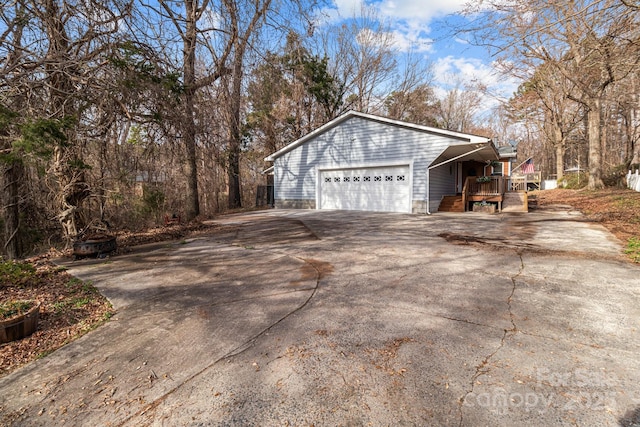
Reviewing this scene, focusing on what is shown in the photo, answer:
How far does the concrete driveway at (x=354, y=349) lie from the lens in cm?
173

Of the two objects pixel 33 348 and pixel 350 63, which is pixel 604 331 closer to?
pixel 33 348

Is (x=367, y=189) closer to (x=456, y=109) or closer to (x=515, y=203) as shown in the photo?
(x=515, y=203)

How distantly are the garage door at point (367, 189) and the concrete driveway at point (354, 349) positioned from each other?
7.92 m

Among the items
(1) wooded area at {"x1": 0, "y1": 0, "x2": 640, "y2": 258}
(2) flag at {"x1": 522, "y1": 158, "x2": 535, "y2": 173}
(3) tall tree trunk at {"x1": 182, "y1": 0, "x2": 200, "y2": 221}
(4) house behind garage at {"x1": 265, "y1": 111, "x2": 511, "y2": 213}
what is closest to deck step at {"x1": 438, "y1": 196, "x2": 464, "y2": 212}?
(4) house behind garage at {"x1": 265, "y1": 111, "x2": 511, "y2": 213}

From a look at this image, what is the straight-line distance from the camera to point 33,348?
250cm

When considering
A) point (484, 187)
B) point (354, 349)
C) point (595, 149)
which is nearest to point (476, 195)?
point (484, 187)

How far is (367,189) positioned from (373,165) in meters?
1.11

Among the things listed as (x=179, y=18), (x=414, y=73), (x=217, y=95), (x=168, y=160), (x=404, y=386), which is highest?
(x=414, y=73)

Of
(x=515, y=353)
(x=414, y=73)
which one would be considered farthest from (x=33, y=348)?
(x=414, y=73)

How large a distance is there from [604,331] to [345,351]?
87.3 inches

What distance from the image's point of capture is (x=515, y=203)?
13.1 metres

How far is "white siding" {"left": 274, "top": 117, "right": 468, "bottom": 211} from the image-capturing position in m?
11.8

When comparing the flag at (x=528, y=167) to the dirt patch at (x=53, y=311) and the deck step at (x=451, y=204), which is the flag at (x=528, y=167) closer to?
the deck step at (x=451, y=204)

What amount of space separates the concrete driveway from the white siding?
7.63 meters
